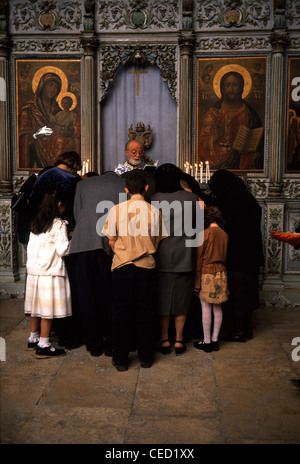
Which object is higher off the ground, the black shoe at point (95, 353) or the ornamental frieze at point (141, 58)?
the ornamental frieze at point (141, 58)

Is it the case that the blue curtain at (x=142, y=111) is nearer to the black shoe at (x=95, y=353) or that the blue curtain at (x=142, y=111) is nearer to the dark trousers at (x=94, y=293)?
the dark trousers at (x=94, y=293)

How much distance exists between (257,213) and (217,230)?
0.60 meters

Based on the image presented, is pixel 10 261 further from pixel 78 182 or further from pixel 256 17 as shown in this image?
pixel 256 17

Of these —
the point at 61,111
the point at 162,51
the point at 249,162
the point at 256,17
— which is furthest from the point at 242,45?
the point at 61,111

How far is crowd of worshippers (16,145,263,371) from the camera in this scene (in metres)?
4.37

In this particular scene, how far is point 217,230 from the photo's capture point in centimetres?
480

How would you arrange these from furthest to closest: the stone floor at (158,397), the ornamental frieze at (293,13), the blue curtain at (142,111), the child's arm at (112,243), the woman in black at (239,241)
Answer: the blue curtain at (142,111) < the ornamental frieze at (293,13) < the woman in black at (239,241) < the child's arm at (112,243) < the stone floor at (158,397)

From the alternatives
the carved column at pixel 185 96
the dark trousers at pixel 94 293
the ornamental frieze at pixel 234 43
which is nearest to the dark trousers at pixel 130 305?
the dark trousers at pixel 94 293

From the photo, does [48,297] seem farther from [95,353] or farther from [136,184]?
[136,184]

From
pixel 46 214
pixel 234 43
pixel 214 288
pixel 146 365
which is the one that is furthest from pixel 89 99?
pixel 146 365

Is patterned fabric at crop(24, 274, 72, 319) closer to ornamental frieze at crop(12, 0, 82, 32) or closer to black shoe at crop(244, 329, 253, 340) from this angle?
black shoe at crop(244, 329, 253, 340)

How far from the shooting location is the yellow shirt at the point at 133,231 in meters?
4.32

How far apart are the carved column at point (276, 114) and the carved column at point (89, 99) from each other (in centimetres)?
257

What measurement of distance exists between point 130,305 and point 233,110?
385 cm
